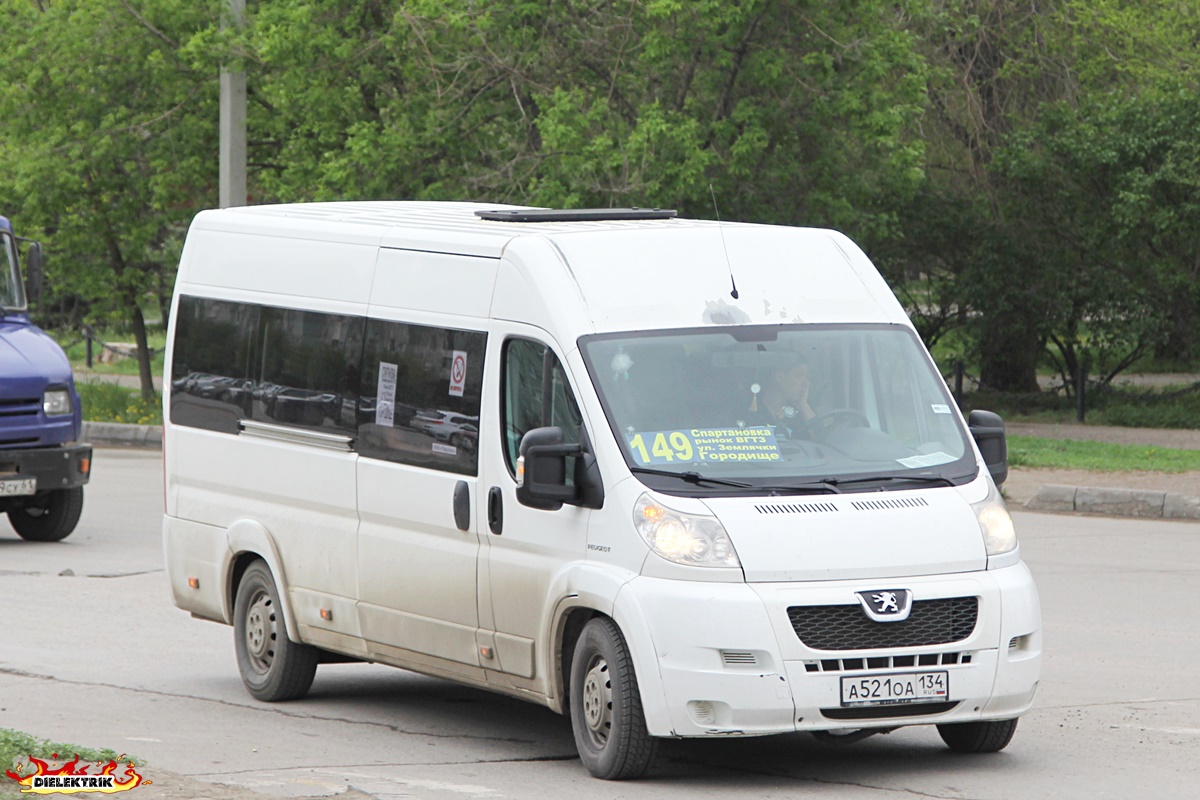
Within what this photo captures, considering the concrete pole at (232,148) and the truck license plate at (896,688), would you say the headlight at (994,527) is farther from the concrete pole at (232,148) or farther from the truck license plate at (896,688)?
the concrete pole at (232,148)

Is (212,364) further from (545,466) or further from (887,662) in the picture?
(887,662)

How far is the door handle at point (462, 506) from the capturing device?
305 inches

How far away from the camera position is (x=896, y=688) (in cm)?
680

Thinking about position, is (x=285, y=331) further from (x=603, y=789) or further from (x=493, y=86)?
(x=493, y=86)

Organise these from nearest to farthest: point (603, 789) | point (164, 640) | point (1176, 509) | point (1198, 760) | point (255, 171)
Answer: point (603, 789) → point (1198, 760) → point (164, 640) → point (1176, 509) → point (255, 171)

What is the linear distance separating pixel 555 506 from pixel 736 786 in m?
1.26

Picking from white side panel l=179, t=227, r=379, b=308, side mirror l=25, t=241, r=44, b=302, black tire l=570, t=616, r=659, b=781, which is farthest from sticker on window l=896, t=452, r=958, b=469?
side mirror l=25, t=241, r=44, b=302

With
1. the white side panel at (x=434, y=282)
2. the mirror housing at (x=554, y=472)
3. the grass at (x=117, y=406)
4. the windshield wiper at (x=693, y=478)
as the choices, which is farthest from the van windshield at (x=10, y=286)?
the windshield wiper at (x=693, y=478)

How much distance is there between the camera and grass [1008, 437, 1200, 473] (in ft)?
66.5

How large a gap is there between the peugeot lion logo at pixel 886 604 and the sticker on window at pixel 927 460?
0.70 meters

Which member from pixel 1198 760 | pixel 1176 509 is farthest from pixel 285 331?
pixel 1176 509

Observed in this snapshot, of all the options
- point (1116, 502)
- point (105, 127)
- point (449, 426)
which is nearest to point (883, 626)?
point (449, 426)

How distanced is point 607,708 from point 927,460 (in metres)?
1.60

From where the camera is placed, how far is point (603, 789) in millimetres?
6910
